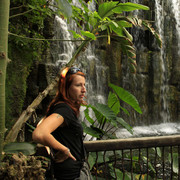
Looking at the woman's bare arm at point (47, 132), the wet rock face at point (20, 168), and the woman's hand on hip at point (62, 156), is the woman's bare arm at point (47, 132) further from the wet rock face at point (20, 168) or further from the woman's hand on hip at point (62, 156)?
the wet rock face at point (20, 168)

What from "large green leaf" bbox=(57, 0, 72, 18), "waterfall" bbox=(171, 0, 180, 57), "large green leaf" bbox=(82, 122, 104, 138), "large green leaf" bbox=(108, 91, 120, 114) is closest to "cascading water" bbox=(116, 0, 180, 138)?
"waterfall" bbox=(171, 0, 180, 57)

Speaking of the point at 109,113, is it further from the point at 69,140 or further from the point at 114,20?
the point at 69,140

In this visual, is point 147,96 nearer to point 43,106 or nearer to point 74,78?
point 43,106

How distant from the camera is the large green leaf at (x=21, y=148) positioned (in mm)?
1366

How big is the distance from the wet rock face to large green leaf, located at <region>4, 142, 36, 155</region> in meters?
0.04

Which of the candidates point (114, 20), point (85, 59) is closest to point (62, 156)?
point (114, 20)

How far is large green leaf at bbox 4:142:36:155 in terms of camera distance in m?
1.37

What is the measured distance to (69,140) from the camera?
1452mm

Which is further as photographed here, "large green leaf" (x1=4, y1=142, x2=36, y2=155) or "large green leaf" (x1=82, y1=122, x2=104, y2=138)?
"large green leaf" (x1=82, y1=122, x2=104, y2=138)

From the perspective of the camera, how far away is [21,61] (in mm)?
5000

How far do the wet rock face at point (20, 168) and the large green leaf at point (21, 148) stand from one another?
0.04 meters

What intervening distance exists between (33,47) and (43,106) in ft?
6.64

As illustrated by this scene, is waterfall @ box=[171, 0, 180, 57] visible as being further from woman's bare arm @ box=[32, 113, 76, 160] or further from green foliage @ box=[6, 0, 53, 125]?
woman's bare arm @ box=[32, 113, 76, 160]

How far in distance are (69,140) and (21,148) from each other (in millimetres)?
314
